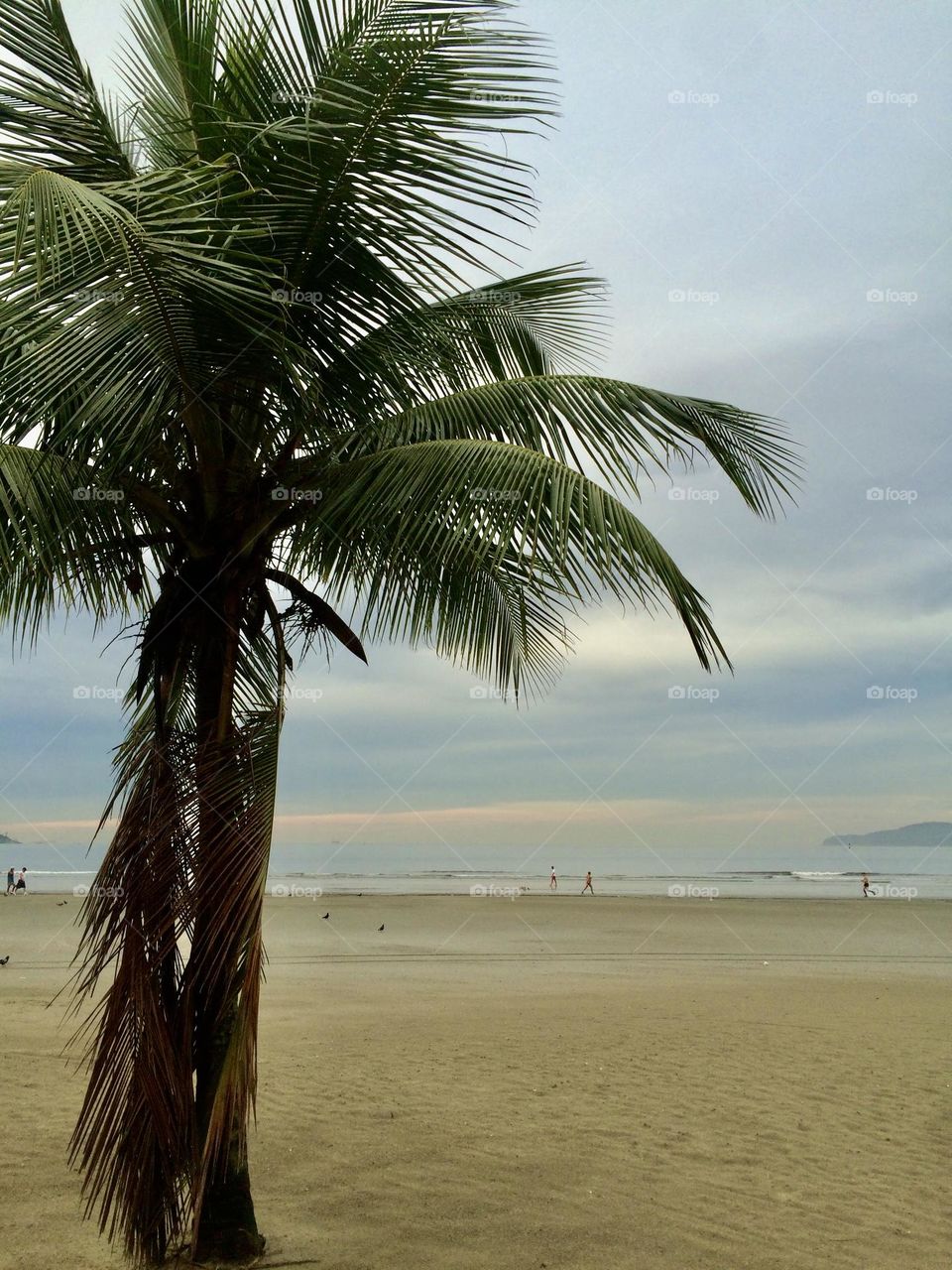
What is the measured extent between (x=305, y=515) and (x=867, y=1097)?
761 centimetres

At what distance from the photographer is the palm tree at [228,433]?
4133 mm

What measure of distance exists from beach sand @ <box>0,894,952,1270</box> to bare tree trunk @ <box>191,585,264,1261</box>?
519mm

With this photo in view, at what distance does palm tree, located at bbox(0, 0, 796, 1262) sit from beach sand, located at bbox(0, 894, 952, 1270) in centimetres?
119

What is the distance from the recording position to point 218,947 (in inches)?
181

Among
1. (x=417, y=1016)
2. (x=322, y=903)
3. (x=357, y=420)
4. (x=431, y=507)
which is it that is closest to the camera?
(x=431, y=507)

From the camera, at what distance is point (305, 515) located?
5.11 metres

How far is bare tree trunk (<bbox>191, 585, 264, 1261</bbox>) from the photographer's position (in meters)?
4.60

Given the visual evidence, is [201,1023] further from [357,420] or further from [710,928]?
[710,928]

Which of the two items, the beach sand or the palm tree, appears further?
the beach sand

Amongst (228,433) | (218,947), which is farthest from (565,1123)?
(228,433)

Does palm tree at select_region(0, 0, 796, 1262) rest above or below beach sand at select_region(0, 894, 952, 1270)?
above

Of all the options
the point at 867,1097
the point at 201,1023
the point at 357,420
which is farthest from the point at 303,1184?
the point at 867,1097

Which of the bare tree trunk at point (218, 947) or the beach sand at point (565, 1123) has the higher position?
the bare tree trunk at point (218, 947)

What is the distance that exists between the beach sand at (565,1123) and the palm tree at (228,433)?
1.19 meters
